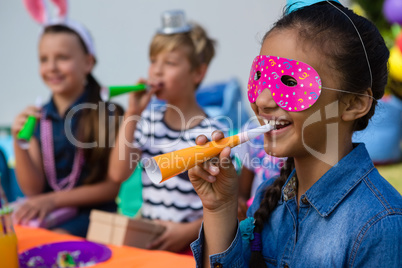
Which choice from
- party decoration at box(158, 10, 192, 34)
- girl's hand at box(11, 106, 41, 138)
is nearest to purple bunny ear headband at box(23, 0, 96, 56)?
party decoration at box(158, 10, 192, 34)

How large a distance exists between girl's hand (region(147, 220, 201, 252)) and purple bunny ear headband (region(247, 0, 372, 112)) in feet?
2.13

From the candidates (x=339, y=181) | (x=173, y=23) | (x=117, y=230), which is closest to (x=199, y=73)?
(x=173, y=23)

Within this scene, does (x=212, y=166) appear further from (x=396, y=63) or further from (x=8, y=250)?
(x=396, y=63)

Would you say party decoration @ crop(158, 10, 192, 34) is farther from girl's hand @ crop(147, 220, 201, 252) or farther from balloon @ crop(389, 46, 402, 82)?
balloon @ crop(389, 46, 402, 82)

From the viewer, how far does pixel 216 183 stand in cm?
82

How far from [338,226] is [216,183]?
9.0 inches

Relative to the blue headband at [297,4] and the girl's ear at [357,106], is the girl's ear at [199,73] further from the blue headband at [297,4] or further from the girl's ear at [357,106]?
the girl's ear at [357,106]

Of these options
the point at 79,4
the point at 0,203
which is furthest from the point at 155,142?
the point at 79,4

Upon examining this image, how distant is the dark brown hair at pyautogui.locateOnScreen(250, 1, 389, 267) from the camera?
2.48 feet

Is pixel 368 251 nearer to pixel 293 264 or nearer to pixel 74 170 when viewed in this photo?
pixel 293 264

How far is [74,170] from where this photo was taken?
1771 millimetres

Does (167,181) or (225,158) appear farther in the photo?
(167,181)

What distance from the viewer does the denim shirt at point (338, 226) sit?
27.4 inches

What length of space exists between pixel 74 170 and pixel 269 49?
3.94 feet
